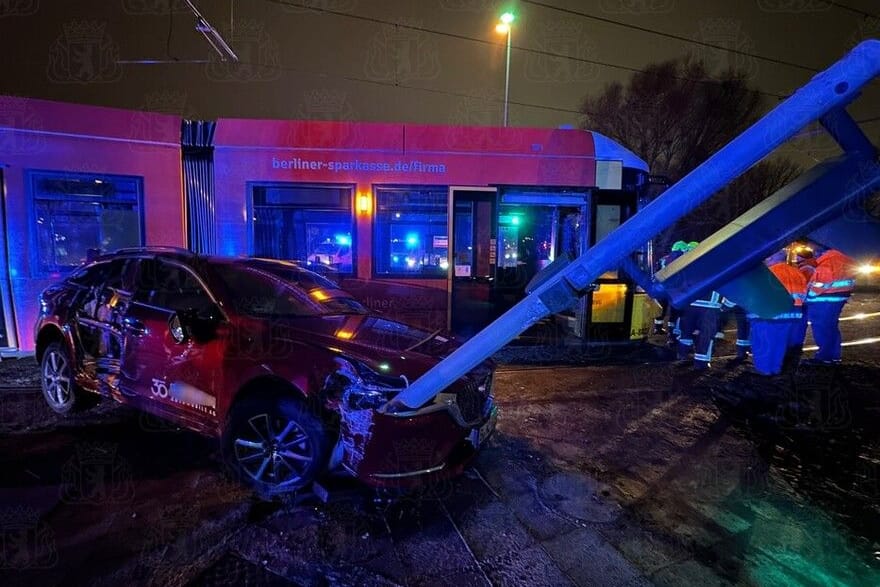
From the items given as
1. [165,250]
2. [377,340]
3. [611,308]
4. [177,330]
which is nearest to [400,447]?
[377,340]

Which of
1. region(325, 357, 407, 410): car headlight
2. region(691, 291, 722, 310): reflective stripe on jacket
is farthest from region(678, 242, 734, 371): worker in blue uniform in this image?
region(325, 357, 407, 410): car headlight

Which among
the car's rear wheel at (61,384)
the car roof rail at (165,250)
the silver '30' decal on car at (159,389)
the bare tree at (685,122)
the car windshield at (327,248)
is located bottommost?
the car's rear wheel at (61,384)

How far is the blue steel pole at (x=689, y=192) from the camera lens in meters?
1.92

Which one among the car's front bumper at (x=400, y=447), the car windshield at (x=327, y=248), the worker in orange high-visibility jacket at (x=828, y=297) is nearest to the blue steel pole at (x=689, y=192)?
the car's front bumper at (x=400, y=447)

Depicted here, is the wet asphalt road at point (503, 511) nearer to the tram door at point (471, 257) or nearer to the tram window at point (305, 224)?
the tram door at point (471, 257)

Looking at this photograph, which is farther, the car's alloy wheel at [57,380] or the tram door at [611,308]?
the tram door at [611,308]

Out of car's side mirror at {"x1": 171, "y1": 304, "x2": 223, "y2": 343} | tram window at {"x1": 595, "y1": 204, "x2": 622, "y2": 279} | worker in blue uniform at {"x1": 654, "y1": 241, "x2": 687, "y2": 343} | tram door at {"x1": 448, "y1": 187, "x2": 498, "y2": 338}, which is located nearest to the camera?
car's side mirror at {"x1": 171, "y1": 304, "x2": 223, "y2": 343}

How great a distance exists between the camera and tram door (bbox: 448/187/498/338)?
7379 mm

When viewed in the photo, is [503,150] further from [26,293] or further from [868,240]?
[26,293]

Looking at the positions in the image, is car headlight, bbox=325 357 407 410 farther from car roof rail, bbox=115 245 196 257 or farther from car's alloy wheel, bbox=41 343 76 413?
car's alloy wheel, bbox=41 343 76 413

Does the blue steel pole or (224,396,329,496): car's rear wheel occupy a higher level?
the blue steel pole

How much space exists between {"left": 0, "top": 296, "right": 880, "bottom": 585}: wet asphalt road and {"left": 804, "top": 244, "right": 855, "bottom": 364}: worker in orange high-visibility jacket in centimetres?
268

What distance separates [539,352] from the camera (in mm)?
7840

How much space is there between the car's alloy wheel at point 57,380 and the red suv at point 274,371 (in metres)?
0.44
